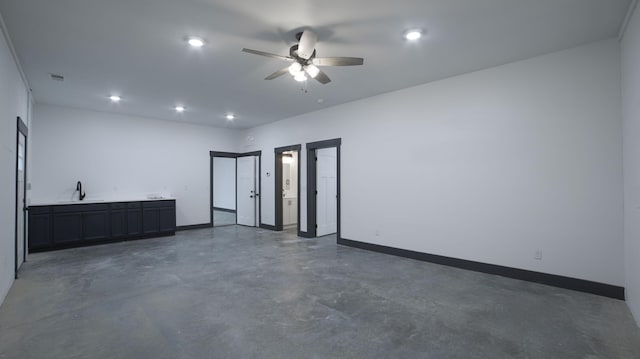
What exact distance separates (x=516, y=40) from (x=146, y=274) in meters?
5.63

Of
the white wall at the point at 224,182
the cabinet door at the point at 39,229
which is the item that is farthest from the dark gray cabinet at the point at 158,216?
the white wall at the point at 224,182

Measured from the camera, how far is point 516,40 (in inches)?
137

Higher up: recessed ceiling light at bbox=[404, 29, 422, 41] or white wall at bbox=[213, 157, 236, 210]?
recessed ceiling light at bbox=[404, 29, 422, 41]

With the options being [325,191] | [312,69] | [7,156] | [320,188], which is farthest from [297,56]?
[325,191]

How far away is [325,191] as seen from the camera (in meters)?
7.38

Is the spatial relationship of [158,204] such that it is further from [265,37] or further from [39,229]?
[265,37]

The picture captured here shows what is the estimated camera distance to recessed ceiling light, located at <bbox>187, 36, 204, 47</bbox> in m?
3.40

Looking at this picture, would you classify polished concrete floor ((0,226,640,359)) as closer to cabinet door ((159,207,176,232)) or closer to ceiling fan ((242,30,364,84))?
cabinet door ((159,207,176,232))

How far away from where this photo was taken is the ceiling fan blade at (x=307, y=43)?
3115 millimetres

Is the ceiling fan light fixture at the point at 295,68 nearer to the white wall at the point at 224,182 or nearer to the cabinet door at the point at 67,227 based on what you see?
the cabinet door at the point at 67,227

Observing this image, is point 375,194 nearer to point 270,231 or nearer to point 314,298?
point 314,298

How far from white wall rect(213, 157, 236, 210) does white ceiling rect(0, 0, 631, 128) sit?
291 inches

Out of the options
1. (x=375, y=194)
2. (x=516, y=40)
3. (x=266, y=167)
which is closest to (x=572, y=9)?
(x=516, y=40)

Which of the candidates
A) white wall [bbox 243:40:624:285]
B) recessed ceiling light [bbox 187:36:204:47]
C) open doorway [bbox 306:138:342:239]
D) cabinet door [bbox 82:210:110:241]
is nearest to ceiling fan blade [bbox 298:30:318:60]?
recessed ceiling light [bbox 187:36:204:47]
